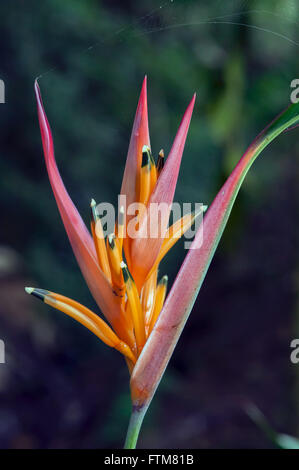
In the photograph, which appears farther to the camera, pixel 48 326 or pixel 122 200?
pixel 48 326

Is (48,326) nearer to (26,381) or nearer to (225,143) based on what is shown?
(26,381)

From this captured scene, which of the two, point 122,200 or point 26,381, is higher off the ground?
point 122,200

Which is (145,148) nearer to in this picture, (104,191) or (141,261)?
(141,261)

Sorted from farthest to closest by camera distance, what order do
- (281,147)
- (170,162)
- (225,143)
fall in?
(281,147) → (225,143) → (170,162)

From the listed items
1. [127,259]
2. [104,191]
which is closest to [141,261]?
[127,259]
